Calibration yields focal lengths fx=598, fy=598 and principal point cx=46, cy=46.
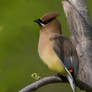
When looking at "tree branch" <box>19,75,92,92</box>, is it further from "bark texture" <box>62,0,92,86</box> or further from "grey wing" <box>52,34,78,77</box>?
"bark texture" <box>62,0,92,86</box>

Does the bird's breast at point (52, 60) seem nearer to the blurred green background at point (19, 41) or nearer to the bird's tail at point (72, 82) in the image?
the bird's tail at point (72, 82)

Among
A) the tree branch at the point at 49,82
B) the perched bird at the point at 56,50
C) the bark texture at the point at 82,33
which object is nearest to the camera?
the tree branch at the point at 49,82

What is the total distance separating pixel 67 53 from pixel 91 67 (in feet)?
1.16

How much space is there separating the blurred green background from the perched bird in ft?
0.89

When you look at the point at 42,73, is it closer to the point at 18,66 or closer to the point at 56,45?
the point at 18,66

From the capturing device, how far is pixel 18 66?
5473 millimetres

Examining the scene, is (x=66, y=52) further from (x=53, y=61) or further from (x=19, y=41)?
(x=19, y=41)

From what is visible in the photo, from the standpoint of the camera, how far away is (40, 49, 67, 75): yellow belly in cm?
493

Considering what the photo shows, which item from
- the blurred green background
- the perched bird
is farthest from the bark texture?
the blurred green background

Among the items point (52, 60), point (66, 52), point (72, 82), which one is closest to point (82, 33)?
point (66, 52)

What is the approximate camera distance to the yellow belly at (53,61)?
4934 millimetres

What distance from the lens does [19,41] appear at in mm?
5547

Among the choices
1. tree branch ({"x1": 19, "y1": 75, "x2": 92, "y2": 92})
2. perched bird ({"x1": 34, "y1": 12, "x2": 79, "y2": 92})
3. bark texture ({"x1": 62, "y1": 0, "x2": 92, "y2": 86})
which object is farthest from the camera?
bark texture ({"x1": 62, "y1": 0, "x2": 92, "y2": 86})

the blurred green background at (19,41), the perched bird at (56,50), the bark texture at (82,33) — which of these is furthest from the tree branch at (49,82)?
the blurred green background at (19,41)
